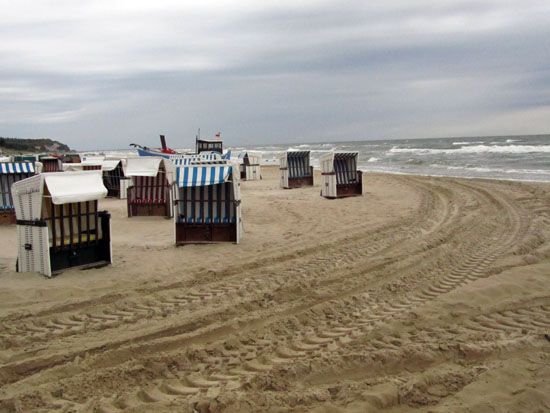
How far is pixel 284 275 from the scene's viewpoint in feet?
25.0

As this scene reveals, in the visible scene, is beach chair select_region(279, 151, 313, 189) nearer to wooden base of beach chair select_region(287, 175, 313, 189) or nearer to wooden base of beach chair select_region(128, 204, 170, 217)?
wooden base of beach chair select_region(287, 175, 313, 189)

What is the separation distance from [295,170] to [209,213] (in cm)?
1352

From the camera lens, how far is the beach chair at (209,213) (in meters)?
9.98

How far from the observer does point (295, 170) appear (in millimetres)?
23406

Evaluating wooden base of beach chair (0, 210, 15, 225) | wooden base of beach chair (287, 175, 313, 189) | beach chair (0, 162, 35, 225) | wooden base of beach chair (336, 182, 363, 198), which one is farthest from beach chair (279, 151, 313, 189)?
wooden base of beach chair (0, 210, 15, 225)

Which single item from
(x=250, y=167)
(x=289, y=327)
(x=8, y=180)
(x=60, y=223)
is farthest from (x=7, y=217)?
(x=250, y=167)

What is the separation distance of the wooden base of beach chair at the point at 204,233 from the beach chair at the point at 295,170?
42.7 feet

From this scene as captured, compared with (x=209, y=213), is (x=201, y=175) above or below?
above

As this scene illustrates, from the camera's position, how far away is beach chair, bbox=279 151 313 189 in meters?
23.1

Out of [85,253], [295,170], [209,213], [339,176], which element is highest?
[295,170]

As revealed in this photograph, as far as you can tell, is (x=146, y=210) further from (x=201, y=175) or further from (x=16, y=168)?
(x=201, y=175)

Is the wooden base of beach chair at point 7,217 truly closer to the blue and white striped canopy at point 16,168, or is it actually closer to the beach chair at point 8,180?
the beach chair at point 8,180

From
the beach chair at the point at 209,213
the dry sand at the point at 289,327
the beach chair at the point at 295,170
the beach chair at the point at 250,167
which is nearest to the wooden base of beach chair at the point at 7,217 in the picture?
the dry sand at the point at 289,327

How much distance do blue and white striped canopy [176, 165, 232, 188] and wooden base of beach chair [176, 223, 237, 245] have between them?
38.4 inches
